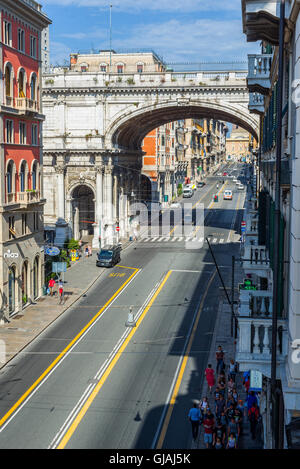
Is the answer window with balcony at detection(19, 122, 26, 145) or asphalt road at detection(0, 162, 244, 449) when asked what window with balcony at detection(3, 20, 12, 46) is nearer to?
window with balcony at detection(19, 122, 26, 145)

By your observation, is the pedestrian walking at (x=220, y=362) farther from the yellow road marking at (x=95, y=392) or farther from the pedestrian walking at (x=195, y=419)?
the pedestrian walking at (x=195, y=419)

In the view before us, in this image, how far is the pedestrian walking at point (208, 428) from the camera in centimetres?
2206

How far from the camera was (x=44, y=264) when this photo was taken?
150 feet

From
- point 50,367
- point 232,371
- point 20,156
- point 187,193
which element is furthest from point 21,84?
point 187,193

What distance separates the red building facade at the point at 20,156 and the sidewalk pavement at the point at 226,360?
14.0 m

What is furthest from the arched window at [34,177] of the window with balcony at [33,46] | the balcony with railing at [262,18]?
the balcony with railing at [262,18]

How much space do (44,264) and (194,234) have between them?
30.9 m

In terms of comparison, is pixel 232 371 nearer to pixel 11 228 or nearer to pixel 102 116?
pixel 11 228

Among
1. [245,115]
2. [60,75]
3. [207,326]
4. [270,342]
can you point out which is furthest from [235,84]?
[270,342]

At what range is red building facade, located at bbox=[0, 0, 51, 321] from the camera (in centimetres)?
3734

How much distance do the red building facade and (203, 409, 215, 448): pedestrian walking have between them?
1926cm

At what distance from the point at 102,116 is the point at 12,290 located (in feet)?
103

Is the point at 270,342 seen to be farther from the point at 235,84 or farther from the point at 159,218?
the point at 159,218

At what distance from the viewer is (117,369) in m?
30.2
